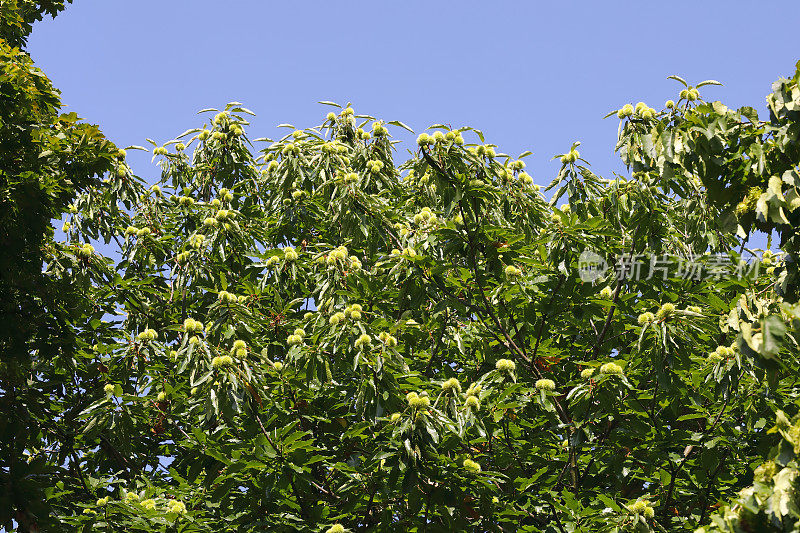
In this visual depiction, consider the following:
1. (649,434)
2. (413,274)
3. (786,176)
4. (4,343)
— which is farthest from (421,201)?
(786,176)

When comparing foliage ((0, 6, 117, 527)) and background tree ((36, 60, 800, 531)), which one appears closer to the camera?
background tree ((36, 60, 800, 531))

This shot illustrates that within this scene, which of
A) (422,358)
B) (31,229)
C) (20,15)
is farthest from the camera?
(20,15)

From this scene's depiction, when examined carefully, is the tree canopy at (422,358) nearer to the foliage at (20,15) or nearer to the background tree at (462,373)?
the background tree at (462,373)

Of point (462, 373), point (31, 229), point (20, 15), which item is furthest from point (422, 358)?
point (20, 15)

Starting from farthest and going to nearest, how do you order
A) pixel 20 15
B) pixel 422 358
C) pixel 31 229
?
pixel 20 15, pixel 422 358, pixel 31 229

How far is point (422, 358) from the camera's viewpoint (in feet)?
24.0

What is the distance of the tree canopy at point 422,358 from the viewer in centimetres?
552

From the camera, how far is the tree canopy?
18.1ft

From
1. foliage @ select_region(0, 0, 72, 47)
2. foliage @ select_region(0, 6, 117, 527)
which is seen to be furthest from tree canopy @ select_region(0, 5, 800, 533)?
foliage @ select_region(0, 0, 72, 47)

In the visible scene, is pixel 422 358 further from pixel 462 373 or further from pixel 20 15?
pixel 20 15

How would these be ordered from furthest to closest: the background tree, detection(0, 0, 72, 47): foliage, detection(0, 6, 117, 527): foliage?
detection(0, 0, 72, 47): foliage → detection(0, 6, 117, 527): foliage → the background tree

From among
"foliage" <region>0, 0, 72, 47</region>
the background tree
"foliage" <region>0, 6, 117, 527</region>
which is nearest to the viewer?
the background tree

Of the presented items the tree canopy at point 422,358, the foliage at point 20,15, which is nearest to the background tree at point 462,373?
the tree canopy at point 422,358

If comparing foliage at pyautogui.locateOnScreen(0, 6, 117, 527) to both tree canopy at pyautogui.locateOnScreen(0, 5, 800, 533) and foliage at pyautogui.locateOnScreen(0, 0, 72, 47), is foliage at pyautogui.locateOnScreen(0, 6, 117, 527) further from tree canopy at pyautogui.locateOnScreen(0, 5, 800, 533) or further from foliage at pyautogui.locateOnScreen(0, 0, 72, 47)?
foliage at pyautogui.locateOnScreen(0, 0, 72, 47)
